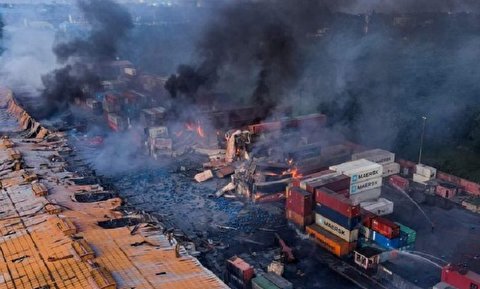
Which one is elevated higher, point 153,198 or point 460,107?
point 460,107

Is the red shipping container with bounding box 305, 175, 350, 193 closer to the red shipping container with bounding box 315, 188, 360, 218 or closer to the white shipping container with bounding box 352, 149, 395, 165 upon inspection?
the red shipping container with bounding box 315, 188, 360, 218

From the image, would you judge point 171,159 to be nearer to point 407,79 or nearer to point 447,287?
point 447,287

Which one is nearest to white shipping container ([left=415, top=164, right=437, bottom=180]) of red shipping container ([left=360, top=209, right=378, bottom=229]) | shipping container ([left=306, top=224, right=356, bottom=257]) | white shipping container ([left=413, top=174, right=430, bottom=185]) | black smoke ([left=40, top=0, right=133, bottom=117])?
white shipping container ([left=413, top=174, right=430, bottom=185])

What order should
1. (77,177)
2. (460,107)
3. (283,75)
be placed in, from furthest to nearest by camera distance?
(283,75) → (460,107) → (77,177)

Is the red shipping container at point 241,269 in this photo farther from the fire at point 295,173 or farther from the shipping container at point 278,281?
the fire at point 295,173

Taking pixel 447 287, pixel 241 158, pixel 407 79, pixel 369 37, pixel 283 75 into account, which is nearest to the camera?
pixel 447 287

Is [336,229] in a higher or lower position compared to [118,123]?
lower

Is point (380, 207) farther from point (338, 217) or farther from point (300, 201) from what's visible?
point (300, 201)

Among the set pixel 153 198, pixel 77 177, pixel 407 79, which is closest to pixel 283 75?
pixel 407 79

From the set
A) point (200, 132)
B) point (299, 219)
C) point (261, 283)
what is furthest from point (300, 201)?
point (200, 132)
